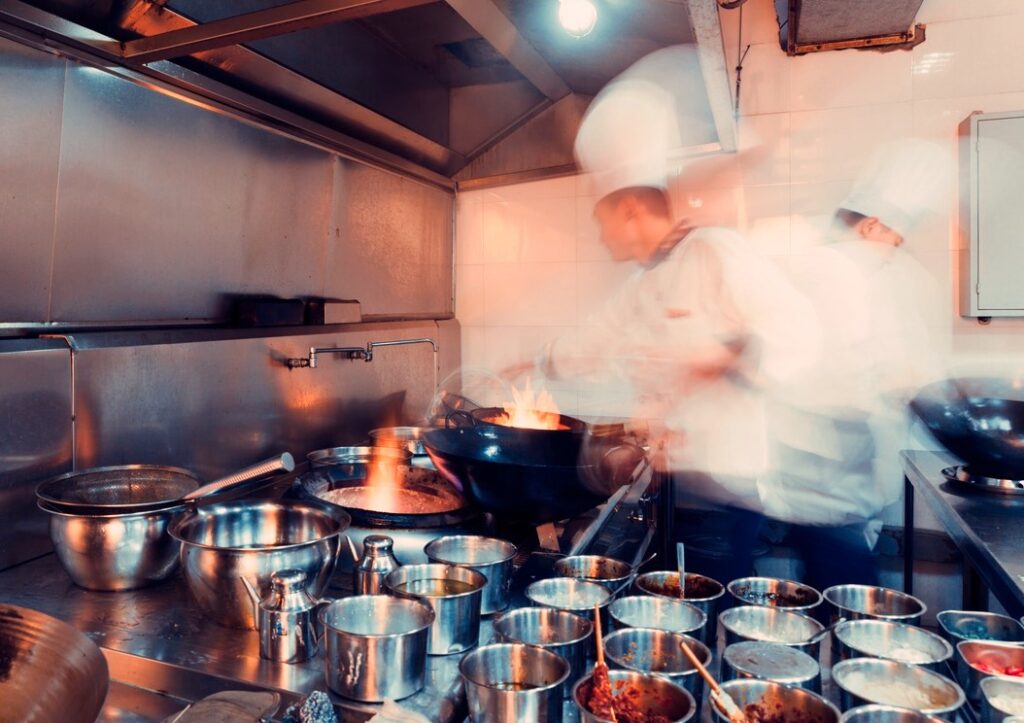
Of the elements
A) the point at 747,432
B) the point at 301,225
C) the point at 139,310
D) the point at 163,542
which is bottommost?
the point at 163,542

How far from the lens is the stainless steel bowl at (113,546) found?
4.31ft

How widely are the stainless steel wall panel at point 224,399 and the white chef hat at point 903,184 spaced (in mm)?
2061

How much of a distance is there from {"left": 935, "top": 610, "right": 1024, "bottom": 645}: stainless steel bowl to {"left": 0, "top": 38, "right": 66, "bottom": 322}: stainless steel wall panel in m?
1.92

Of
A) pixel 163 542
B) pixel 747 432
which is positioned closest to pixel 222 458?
pixel 163 542

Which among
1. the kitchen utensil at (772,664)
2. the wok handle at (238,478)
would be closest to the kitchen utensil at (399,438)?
the wok handle at (238,478)

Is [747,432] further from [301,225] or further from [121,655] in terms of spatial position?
[121,655]

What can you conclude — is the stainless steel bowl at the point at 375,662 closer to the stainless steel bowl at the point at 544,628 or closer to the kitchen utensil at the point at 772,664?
the stainless steel bowl at the point at 544,628

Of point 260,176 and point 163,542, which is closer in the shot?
point 163,542

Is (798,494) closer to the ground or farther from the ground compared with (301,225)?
closer to the ground

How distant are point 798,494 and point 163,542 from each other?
2.28 metres

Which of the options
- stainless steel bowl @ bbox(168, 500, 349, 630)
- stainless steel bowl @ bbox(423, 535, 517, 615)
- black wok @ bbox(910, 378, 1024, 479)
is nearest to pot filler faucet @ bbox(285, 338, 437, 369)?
stainless steel bowl @ bbox(168, 500, 349, 630)

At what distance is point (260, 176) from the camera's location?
221 cm

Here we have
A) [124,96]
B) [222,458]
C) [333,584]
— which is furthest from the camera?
[222,458]

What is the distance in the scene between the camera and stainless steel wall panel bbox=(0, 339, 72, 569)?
147 cm
